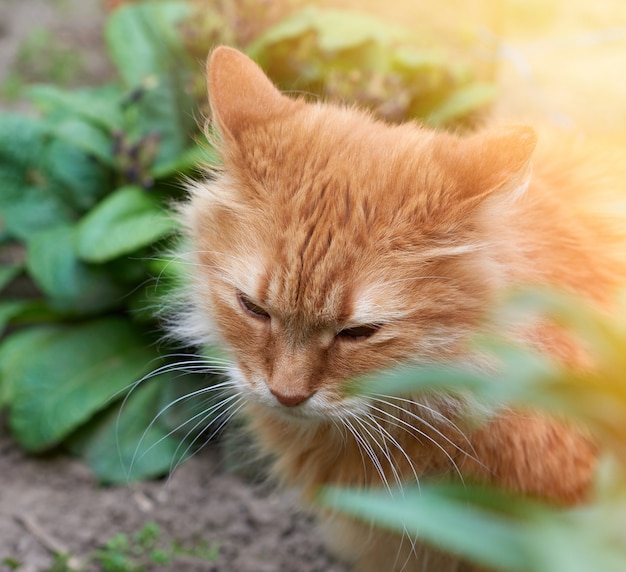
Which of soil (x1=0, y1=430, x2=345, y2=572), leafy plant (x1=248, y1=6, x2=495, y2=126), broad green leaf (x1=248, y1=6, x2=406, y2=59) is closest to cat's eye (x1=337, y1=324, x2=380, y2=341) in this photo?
soil (x1=0, y1=430, x2=345, y2=572)

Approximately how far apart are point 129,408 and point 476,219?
6.31 ft

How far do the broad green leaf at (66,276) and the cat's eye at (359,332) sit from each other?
5.67 feet

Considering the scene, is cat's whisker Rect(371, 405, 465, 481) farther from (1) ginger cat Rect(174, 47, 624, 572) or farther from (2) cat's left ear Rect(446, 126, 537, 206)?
(2) cat's left ear Rect(446, 126, 537, 206)

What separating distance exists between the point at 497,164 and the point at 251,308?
0.66 metres

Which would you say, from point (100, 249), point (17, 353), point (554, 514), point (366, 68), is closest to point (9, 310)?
point (17, 353)

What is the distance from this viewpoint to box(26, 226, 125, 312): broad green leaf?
9.65 feet

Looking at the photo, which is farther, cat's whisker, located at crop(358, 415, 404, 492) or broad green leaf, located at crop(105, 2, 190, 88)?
broad green leaf, located at crop(105, 2, 190, 88)

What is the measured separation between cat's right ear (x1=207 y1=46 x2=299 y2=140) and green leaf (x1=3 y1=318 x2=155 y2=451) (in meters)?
1.39

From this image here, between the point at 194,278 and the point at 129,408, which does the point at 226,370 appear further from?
the point at 129,408

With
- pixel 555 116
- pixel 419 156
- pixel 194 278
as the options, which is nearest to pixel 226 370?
pixel 194 278

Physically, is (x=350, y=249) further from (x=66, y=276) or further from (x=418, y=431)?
(x=66, y=276)

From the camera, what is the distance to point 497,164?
152 centimetres

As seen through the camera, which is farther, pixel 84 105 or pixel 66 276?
pixel 84 105

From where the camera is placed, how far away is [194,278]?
6.39 feet
